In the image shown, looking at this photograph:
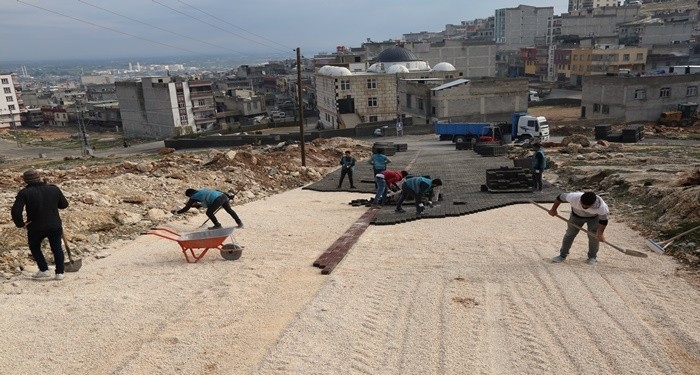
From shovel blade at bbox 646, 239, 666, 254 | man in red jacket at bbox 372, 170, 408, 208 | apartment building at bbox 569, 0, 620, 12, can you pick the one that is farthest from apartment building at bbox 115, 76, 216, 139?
apartment building at bbox 569, 0, 620, 12

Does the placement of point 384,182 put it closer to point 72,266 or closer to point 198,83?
point 72,266

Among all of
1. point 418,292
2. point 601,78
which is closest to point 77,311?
point 418,292

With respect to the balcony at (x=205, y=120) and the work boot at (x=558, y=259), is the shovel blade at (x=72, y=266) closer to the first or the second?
the work boot at (x=558, y=259)

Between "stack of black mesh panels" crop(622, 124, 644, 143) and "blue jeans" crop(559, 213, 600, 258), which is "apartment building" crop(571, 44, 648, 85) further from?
"blue jeans" crop(559, 213, 600, 258)

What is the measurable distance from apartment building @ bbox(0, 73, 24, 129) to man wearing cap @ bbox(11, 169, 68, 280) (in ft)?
334

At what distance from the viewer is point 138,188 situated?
12.7 m

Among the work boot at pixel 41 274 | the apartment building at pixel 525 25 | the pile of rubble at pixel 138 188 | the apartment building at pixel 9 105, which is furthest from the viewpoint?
the apartment building at pixel 525 25

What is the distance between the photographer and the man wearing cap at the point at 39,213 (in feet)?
21.3

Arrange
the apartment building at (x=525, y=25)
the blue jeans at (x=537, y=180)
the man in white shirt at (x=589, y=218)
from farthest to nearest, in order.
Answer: the apartment building at (x=525, y=25)
the blue jeans at (x=537, y=180)
the man in white shirt at (x=589, y=218)

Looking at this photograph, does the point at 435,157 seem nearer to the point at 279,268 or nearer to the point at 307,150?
the point at 307,150

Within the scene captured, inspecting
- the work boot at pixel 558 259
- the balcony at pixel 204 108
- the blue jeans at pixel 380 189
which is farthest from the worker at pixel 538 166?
the balcony at pixel 204 108

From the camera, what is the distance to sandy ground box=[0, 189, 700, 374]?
455 cm

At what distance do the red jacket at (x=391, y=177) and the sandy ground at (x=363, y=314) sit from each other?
409 centimetres

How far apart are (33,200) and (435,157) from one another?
20.3 metres
